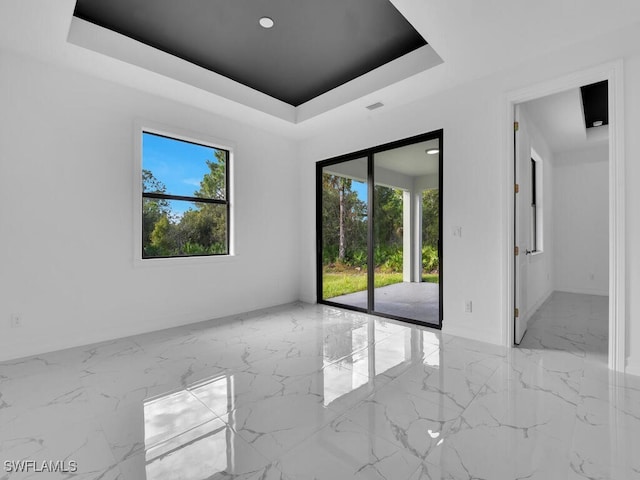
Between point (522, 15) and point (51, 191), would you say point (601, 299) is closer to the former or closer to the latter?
point (522, 15)

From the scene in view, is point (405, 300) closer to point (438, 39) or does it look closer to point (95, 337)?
point (438, 39)

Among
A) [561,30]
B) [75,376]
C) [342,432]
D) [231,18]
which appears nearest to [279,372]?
[342,432]

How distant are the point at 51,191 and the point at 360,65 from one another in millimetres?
3265

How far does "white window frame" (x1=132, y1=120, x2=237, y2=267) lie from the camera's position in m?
3.42

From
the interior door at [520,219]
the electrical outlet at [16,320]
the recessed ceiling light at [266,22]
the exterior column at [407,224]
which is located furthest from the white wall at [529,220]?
the electrical outlet at [16,320]

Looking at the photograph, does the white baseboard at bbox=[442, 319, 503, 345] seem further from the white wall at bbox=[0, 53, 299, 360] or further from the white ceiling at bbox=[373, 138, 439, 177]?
the white wall at bbox=[0, 53, 299, 360]

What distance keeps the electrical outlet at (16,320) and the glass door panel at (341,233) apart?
341cm

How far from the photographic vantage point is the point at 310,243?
4.98 metres

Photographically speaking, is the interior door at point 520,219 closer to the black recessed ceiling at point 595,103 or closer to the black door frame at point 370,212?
the black door frame at point 370,212

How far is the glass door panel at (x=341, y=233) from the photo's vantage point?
4.68m

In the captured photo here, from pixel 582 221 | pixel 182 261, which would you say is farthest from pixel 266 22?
pixel 582 221

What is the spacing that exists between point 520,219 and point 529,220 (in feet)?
2.49

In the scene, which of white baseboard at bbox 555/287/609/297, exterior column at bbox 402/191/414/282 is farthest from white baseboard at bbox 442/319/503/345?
white baseboard at bbox 555/287/609/297

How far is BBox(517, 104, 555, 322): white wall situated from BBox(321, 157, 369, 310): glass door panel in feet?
6.51
